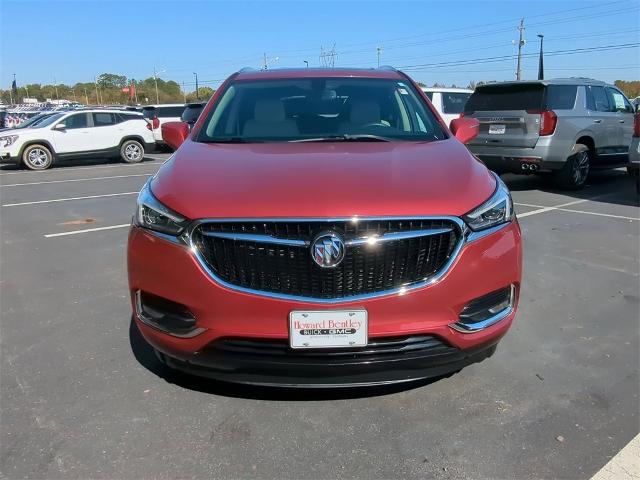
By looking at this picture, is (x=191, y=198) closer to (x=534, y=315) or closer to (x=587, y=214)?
(x=534, y=315)

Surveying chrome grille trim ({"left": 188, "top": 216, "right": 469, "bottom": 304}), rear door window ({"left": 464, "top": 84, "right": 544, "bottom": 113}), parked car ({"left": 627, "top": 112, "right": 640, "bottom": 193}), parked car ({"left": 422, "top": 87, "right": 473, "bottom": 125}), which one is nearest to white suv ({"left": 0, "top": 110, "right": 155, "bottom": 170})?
parked car ({"left": 422, "top": 87, "right": 473, "bottom": 125})

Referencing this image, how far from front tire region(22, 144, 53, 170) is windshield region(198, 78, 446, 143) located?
1343cm

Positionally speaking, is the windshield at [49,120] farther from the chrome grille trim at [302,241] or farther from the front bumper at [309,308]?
the chrome grille trim at [302,241]

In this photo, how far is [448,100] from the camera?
1380 centimetres

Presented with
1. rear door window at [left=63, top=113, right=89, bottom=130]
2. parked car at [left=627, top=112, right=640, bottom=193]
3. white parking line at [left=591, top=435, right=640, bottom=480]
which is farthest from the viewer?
rear door window at [left=63, top=113, right=89, bottom=130]

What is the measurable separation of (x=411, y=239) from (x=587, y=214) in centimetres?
614

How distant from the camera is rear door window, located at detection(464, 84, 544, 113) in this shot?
29.9ft

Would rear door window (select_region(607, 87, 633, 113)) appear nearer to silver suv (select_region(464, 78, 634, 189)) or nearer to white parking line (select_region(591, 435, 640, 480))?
silver suv (select_region(464, 78, 634, 189))

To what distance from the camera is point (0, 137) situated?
15125 millimetres

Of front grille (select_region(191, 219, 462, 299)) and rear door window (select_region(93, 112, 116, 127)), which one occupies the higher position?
rear door window (select_region(93, 112, 116, 127))

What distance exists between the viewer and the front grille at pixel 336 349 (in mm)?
2404

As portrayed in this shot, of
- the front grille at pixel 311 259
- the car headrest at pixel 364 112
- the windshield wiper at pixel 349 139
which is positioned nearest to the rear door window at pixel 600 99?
the car headrest at pixel 364 112

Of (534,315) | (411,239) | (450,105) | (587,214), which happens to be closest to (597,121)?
(587,214)

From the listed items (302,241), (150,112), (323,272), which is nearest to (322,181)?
(302,241)
